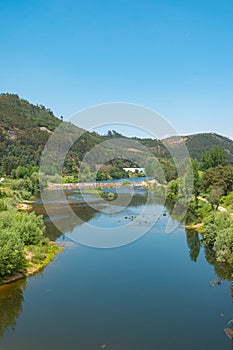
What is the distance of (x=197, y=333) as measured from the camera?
14.8 metres

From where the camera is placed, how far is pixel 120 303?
17.7 m

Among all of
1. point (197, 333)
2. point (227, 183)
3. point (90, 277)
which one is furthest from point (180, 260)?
point (227, 183)

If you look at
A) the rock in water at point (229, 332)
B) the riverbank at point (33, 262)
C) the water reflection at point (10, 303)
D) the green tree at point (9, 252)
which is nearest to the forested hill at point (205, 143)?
the riverbank at point (33, 262)

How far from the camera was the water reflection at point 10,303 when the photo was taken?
15836 mm

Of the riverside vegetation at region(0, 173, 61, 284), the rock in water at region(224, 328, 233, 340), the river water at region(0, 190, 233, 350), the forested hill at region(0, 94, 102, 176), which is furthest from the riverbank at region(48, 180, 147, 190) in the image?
the rock in water at region(224, 328, 233, 340)

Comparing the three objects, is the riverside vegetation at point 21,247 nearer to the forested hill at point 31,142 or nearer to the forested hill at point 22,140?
the forested hill at point 31,142

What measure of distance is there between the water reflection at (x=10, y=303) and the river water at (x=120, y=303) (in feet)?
0.15

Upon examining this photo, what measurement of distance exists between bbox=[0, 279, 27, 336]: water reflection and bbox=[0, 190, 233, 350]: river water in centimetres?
5

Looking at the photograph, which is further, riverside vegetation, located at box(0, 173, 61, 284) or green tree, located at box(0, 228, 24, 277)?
riverside vegetation, located at box(0, 173, 61, 284)

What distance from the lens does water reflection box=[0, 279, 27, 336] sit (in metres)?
15.8

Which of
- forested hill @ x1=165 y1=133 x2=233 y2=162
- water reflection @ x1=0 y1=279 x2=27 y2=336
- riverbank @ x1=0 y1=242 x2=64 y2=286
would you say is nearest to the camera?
water reflection @ x1=0 y1=279 x2=27 y2=336

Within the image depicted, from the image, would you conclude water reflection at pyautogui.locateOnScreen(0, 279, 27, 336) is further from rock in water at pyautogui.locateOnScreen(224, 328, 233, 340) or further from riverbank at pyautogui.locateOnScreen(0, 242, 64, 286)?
rock in water at pyautogui.locateOnScreen(224, 328, 233, 340)

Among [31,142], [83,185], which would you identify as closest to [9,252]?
[83,185]

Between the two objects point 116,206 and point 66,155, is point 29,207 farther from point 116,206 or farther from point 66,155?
point 66,155
